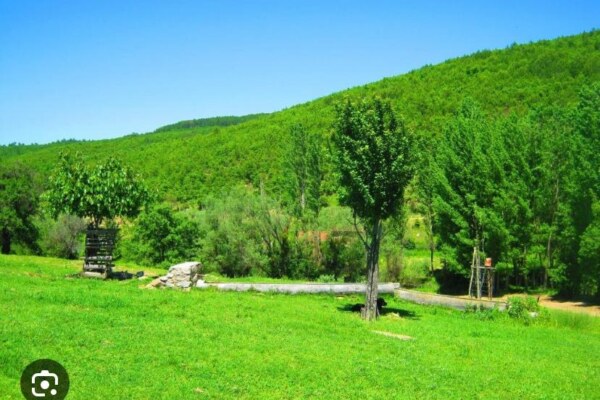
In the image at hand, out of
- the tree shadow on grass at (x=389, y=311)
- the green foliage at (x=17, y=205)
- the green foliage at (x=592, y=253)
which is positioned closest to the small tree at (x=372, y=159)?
the tree shadow on grass at (x=389, y=311)

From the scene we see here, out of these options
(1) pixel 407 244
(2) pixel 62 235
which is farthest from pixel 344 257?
(2) pixel 62 235

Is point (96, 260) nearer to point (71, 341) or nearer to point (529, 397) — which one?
point (71, 341)

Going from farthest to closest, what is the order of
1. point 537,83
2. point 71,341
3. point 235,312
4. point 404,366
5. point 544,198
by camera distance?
point 537,83 < point 544,198 < point 235,312 < point 404,366 < point 71,341

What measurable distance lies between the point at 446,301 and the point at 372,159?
11077 mm

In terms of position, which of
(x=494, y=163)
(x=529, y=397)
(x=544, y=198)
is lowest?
(x=529, y=397)

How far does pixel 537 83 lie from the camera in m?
94.9

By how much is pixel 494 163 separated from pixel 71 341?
34.9 meters

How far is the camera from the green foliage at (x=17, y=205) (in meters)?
46.2

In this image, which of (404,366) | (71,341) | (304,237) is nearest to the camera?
(71,341)

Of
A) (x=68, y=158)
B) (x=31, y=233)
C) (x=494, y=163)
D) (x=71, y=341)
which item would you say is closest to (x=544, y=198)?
(x=494, y=163)

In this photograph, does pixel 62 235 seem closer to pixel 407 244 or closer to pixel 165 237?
pixel 165 237

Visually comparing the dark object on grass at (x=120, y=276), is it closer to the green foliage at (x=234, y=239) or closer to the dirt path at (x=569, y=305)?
the green foliage at (x=234, y=239)

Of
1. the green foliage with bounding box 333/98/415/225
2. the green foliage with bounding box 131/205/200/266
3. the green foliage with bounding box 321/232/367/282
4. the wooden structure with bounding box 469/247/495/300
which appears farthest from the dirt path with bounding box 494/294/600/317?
the green foliage with bounding box 131/205/200/266

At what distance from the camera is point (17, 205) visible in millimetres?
47469
